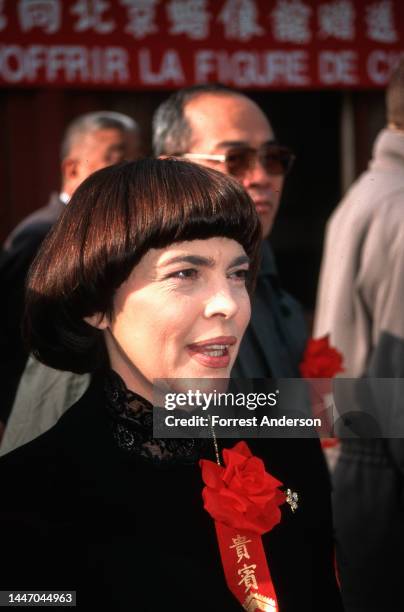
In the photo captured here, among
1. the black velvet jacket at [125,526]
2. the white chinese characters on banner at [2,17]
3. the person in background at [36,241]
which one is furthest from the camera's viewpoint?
the white chinese characters on banner at [2,17]

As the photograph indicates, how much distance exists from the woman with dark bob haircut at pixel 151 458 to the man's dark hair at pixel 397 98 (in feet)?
4.18

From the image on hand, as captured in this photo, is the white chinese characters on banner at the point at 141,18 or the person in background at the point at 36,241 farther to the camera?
the white chinese characters on banner at the point at 141,18

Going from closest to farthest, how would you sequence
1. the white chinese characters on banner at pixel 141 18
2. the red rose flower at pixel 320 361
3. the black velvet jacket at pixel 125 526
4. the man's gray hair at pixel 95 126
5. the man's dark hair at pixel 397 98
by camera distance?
the black velvet jacket at pixel 125 526, the red rose flower at pixel 320 361, the man's dark hair at pixel 397 98, the man's gray hair at pixel 95 126, the white chinese characters on banner at pixel 141 18

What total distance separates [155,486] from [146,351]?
0.23 meters

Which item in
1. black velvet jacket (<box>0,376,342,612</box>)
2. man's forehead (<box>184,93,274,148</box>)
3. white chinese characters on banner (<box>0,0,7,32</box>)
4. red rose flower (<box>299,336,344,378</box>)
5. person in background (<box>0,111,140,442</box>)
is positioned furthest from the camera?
white chinese characters on banner (<box>0,0,7,32</box>)

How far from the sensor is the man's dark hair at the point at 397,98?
2.78 meters

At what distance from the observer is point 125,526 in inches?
59.6

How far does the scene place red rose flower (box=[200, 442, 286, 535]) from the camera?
1.52 metres

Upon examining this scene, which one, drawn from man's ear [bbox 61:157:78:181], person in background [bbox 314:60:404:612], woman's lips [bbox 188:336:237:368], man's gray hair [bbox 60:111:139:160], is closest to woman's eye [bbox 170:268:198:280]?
woman's lips [bbox 188:336:237:368]

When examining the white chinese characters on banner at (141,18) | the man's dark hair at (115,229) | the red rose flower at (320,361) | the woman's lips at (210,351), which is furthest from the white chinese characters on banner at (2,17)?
the woman's lips at (210,351)

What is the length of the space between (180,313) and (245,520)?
1.19ft

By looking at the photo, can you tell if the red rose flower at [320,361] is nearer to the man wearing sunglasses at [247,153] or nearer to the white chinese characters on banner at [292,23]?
the man wearing sunglasses at [247,153]

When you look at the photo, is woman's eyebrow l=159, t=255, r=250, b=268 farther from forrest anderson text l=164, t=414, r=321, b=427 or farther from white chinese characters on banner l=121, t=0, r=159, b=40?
white chinese characters on banner l=121, t=0, r=159, b=40

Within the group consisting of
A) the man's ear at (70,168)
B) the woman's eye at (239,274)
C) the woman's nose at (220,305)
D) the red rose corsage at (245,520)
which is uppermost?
the man's ear at (70,168)
